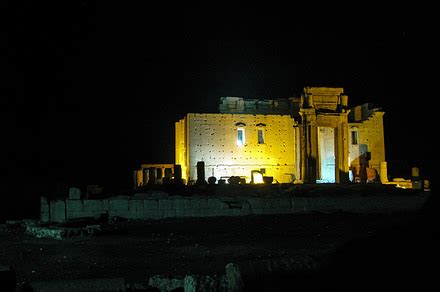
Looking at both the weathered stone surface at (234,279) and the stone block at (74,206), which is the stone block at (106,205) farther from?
the weathered stone surface at (234,279)

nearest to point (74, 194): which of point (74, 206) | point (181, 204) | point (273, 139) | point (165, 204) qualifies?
point (74, 206)

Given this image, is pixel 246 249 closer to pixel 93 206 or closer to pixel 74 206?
pixel 93 206

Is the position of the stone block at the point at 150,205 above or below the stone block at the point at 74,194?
below

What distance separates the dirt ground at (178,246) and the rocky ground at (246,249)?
0.07 feet

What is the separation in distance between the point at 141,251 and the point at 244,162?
29743 mm

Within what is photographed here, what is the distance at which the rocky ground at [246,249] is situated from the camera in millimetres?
5059

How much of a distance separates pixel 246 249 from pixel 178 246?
2.00 metres

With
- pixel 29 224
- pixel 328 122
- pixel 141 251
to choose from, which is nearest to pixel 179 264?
pixel 141 251

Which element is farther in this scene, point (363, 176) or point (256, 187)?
point (363, 176)

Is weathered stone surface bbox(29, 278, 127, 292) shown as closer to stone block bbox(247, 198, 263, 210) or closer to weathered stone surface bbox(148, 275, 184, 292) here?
weathered stone surface bbox(148, 275, 184, 292)

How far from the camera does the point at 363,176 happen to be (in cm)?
4109

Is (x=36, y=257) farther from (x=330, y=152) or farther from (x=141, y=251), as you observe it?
(x=330, y=152)

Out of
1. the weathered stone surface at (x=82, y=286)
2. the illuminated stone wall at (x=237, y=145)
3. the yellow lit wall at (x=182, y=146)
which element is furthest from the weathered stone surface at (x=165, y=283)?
the yellow lit wall at (x=182, y=146)

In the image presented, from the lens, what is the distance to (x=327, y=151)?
158ft
